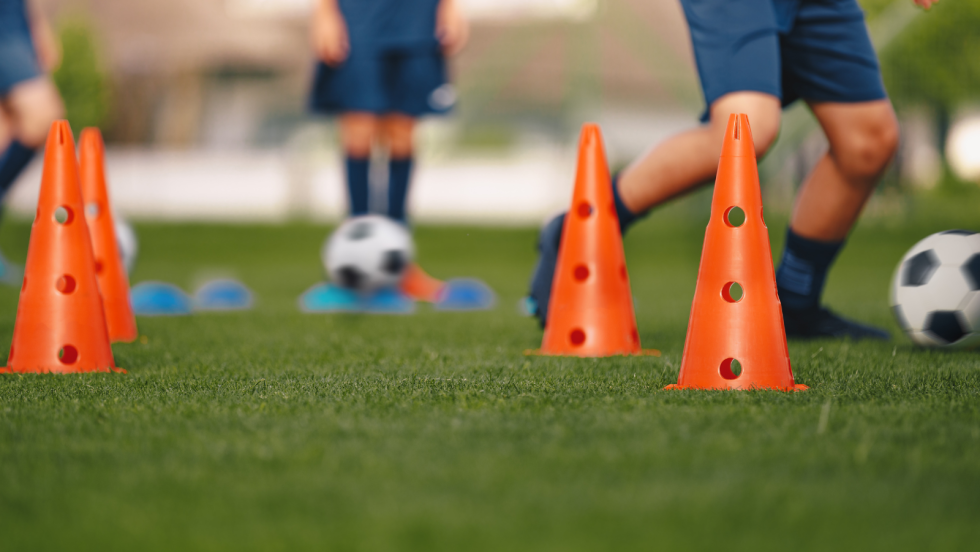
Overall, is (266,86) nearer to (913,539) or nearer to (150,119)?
(150,119)

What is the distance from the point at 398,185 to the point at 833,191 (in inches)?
102

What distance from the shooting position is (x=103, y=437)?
5.56 ft

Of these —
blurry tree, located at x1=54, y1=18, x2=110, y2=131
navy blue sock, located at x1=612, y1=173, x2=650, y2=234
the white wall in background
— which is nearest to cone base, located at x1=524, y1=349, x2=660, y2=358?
navy blue sock, located at x1=612, y1=173, x2=650, y2=234

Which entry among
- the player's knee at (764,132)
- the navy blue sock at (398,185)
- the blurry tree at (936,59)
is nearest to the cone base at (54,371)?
the player's knee at (764,132)

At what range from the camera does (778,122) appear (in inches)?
109

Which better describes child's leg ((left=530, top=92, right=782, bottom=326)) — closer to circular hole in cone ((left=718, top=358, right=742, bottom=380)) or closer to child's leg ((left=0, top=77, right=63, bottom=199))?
circular hole in cone ((left=718, top=358, right=742, bottom=380))

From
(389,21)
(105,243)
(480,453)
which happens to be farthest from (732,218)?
(480,453)

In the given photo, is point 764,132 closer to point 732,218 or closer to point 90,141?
point 90,141

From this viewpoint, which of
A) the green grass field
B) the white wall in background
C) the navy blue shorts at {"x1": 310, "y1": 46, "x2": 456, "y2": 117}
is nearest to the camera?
the green grass field

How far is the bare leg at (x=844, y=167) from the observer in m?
3.01

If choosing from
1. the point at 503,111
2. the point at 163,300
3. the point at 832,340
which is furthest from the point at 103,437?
the point at 503,111

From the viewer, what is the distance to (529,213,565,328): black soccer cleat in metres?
3.09

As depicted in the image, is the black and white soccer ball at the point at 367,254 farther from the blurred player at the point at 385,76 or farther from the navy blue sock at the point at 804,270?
the navy blue sock at the point at 804,270

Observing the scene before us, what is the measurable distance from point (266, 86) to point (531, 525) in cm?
2117
